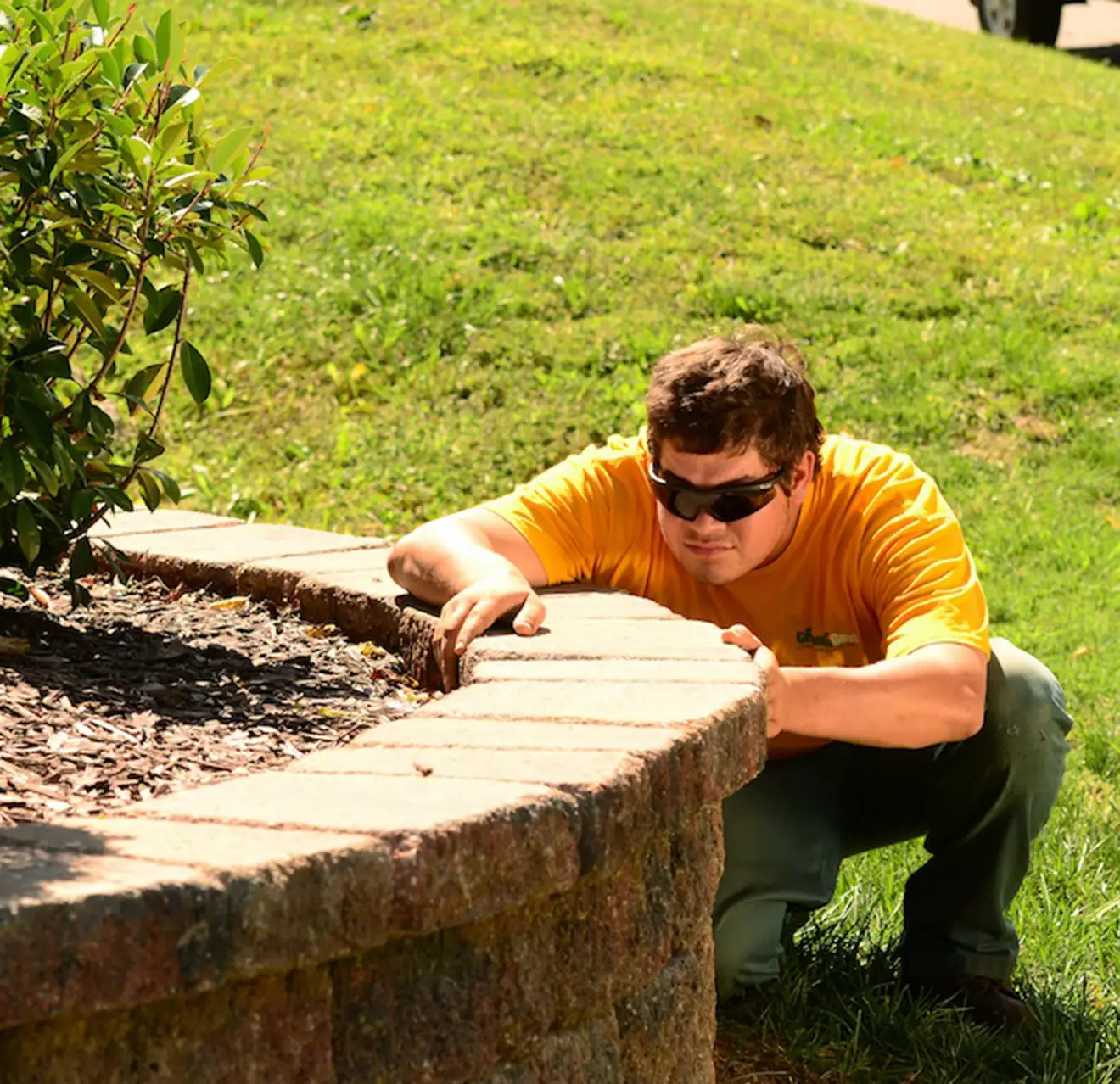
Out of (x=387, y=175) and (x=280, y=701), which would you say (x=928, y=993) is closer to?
(x=280, y=701)

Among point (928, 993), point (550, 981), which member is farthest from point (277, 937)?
point (928, 993)

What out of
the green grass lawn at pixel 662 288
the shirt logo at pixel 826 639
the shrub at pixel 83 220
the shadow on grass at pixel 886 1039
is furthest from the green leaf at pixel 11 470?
the green grass lawn at pixel 662 288

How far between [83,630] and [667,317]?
4.44 m

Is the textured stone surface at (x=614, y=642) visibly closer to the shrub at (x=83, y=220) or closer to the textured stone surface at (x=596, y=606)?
the textured stone surface at (x=596, y=606)

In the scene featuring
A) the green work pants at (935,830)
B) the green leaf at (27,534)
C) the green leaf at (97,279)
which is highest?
the green leaf at (97,279)

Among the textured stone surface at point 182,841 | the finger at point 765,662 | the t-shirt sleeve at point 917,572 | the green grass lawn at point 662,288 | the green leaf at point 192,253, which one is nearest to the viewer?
the textured stone surface at point 182,841

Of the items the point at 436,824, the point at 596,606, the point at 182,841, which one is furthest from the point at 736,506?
the point at 182,841

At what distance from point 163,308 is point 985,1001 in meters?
1.88

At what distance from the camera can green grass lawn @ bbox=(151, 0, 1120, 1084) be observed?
19.2 feet

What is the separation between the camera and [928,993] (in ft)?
10.8

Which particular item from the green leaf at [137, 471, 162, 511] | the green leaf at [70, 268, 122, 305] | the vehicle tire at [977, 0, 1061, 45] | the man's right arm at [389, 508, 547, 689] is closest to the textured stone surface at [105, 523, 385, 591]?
the green leaf at [137, 471, 162, 511]

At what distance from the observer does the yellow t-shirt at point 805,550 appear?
3.16 metres

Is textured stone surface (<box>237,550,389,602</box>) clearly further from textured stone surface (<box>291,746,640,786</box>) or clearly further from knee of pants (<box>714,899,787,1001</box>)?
textured stone surface (<box>291,746,640,786</box>)

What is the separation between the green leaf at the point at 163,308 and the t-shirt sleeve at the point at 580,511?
698mm
